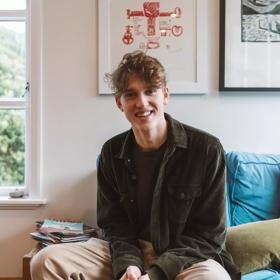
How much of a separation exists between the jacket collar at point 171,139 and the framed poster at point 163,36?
0.72 meters

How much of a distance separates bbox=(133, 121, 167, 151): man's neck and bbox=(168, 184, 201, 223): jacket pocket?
19cm

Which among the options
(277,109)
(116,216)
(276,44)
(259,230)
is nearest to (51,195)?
(116,216)

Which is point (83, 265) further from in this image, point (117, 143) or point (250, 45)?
point (250, 45)

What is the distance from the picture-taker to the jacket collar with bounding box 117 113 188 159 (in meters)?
1.65

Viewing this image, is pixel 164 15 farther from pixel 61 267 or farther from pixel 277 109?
pixel 61 267

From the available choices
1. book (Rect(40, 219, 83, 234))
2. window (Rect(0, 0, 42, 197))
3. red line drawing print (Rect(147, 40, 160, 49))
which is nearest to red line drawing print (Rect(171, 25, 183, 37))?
red line drawing print (Rect(147, 40, 160, 49))

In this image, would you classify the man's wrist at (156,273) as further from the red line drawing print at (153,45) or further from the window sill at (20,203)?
the red line drawing print at (153,45)

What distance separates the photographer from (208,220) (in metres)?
1.62

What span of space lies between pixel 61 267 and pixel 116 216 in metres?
0.36

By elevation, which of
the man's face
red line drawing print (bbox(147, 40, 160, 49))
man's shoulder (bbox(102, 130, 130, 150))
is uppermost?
red line drawing print (bbox(147, 40, 160, 49))

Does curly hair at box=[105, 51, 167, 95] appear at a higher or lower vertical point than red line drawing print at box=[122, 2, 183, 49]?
lower

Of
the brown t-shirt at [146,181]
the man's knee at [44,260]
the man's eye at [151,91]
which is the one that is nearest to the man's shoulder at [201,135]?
the brown t-shirt at [146,181]

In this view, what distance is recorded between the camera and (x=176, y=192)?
1.64 metres

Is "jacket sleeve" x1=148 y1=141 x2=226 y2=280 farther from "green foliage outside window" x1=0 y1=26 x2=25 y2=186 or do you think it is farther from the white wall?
"green foliage outside window" x1=0 y1=26 x2=25 y2=186
